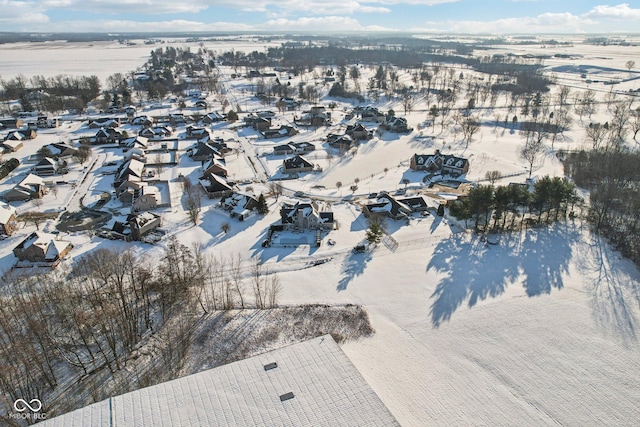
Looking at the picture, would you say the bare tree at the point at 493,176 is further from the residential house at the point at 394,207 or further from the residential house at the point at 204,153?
the residential house at the point at 204,153

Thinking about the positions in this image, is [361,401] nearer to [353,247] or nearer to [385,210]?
[353,247]

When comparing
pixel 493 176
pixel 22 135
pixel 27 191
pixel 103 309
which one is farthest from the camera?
pixel 22 135

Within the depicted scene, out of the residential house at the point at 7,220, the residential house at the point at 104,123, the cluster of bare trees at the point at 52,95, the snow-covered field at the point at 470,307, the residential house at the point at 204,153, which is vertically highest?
the cluster of bare trees at the point at 52,95

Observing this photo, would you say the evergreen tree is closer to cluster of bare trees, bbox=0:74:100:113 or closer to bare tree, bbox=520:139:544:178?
bare tree, bbox=520:139:544:178

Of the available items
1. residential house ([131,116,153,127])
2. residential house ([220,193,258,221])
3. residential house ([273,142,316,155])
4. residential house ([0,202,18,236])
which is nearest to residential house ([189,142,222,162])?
residential house ([273,142,316,155])

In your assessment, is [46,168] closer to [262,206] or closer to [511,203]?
[262,206]

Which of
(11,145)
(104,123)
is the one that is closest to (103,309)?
(11,145)

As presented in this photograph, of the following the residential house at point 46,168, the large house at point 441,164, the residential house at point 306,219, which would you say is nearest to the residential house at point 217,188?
the residential house at point 306,219
